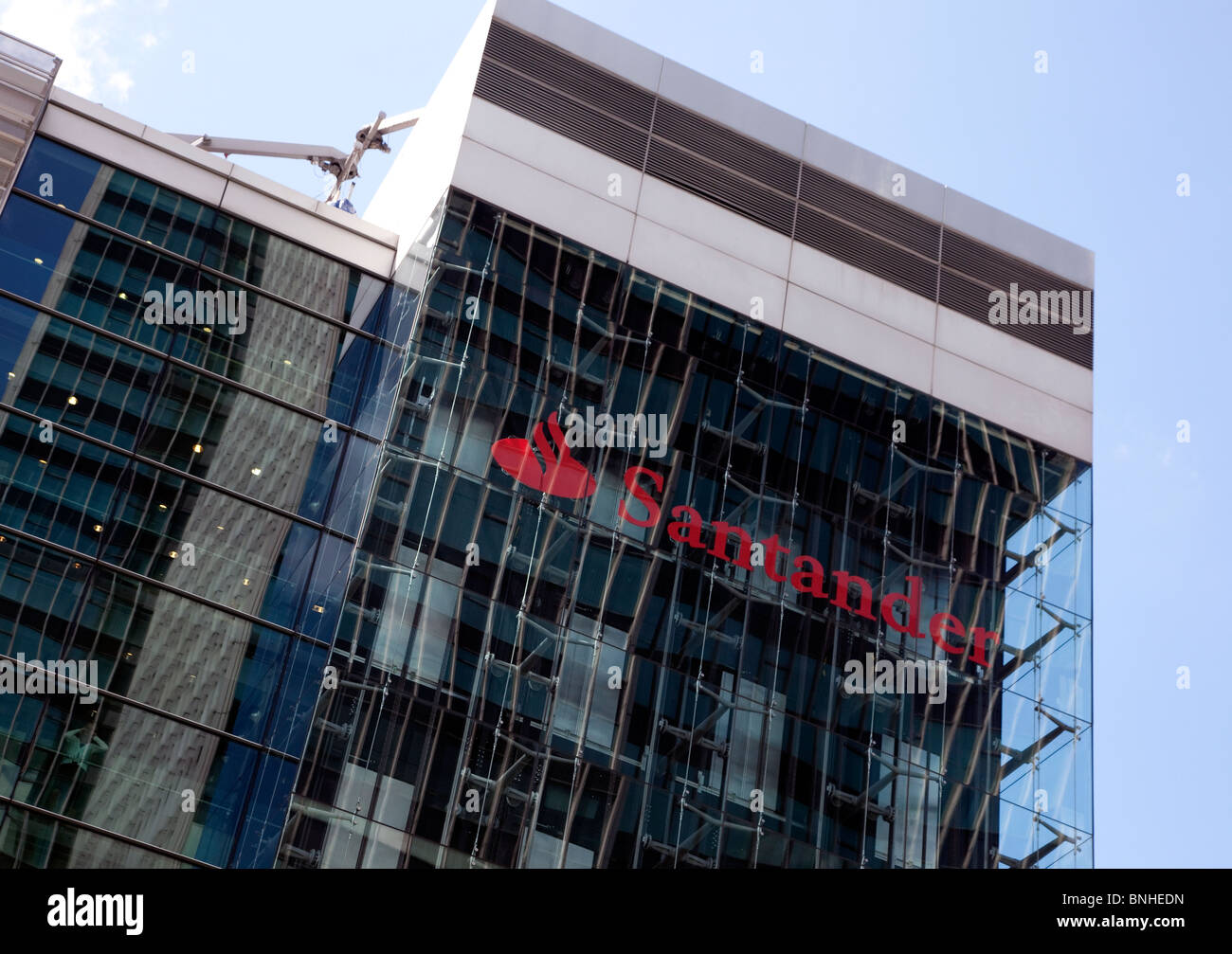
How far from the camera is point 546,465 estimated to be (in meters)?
25.6

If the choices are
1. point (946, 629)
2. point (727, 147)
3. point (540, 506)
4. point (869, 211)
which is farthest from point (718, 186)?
point (946, 629)

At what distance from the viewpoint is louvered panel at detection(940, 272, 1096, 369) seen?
32.1 m

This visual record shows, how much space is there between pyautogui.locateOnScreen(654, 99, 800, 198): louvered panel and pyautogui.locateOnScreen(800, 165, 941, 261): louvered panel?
493 mm

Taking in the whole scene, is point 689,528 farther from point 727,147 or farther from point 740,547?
point 727,147

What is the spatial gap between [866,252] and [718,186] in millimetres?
3780

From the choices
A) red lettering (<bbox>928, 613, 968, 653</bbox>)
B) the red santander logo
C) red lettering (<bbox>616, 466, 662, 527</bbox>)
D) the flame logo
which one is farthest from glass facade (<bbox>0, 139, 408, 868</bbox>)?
red lettering (<bbox>928, 613, 968, 653</bbox>)

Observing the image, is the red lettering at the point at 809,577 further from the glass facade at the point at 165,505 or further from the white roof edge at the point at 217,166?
the white roof edge at the point at 217,166

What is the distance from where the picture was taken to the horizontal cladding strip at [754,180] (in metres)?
29.4

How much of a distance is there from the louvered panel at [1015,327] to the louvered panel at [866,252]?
47 cm

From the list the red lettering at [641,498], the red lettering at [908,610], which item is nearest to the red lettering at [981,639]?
the red lettering at [908,610]

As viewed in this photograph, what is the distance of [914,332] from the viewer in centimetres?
3117

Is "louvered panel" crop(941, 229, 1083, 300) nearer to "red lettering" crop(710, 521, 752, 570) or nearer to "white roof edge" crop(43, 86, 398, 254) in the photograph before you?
"red lettering" crop(710, 521, 752, 570)

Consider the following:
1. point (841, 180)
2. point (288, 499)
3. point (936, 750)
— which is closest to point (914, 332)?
point (841, 180)
